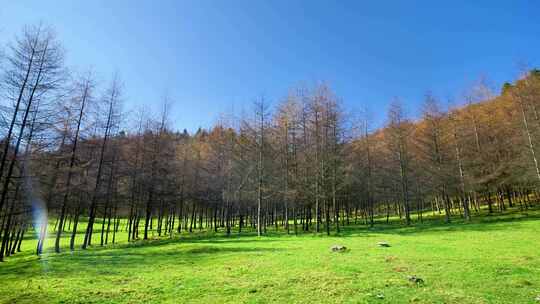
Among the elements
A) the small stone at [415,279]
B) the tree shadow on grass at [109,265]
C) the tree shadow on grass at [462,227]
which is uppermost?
the tree shadow on grass at [462,227]

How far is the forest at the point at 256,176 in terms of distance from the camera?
11.6 meters

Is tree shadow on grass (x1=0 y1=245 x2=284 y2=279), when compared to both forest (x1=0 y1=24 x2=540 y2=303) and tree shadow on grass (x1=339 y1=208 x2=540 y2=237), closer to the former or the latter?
forest (x1=0 y1=24 x2=540 y2=303)

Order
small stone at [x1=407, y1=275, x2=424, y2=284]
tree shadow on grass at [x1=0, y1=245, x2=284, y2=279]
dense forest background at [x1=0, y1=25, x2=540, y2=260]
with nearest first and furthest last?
small stone at [x1=407, y1=275, x2=424, y2=284], tree shadow on grass at [x1=0, y1=245, x2=284, y2=279], dense forest background at [x1=0, y1=25, x2=540, y2=260]

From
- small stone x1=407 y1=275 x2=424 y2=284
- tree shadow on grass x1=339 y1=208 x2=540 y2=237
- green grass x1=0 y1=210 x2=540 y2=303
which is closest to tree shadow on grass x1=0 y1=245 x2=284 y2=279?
green grass x1=0 y1=210 x2=540 y2=303

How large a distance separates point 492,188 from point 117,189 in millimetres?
44434

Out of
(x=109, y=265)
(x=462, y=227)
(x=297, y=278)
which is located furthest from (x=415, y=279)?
(x=462, y=227)

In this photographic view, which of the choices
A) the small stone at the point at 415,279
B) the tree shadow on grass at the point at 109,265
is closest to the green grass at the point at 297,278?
the tree shadow on grass at the point at 109,265

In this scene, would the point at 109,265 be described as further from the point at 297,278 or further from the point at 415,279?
the point at 415,279

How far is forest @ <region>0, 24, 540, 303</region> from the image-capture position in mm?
11594

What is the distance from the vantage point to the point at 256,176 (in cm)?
3400

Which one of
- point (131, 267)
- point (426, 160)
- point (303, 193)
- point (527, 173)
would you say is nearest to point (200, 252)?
point (131, 267)

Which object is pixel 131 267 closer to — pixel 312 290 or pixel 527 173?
pixel 312 290

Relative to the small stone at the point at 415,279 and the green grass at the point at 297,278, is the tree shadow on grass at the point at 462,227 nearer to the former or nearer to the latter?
the green grass at the point at 297,278

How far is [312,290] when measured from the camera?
8594 mm
